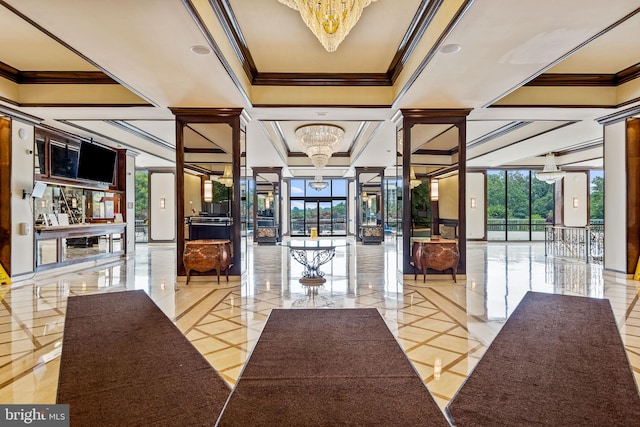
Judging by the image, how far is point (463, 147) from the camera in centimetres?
654

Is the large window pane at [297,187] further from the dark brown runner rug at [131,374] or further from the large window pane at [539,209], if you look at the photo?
the dark brown runner rug at [131,374]

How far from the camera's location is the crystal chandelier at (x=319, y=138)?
845cm

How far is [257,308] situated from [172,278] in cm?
311

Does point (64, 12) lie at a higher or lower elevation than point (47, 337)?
higher

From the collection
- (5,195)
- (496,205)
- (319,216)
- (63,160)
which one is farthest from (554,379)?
(319,216)

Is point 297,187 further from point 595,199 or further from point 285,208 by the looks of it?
point 595,199

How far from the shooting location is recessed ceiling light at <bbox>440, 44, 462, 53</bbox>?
3881mm

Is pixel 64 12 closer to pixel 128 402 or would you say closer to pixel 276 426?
pixel 128 402

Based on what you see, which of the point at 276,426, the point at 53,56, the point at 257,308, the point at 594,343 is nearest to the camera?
the point at 276,426

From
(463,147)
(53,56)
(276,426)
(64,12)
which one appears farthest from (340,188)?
(276,426)

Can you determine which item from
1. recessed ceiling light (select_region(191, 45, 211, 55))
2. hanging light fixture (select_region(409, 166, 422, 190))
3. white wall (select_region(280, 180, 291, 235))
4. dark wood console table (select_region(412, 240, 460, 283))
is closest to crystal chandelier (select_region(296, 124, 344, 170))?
hanging light fixture (select_region(409, 166, 422, 190))

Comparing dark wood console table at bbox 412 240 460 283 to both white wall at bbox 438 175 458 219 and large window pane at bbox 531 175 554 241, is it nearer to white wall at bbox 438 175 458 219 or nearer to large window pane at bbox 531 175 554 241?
white wall at bbox 438 175 458 219

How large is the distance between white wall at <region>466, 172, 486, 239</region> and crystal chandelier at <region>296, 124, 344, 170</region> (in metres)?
8.69

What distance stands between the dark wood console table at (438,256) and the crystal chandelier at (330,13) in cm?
432
